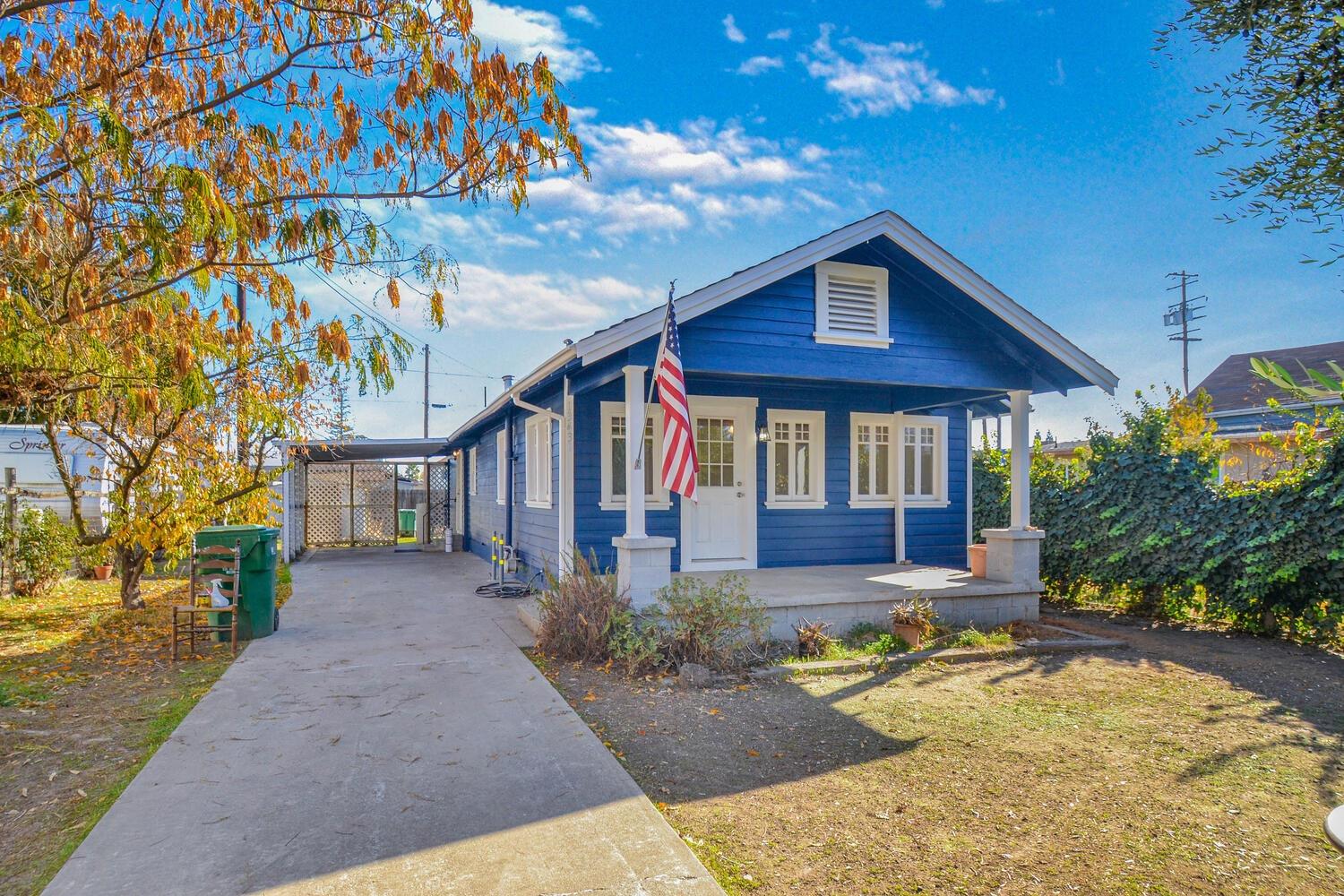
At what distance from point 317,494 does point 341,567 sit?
5603 mm

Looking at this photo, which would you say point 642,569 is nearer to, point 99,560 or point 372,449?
point 99,560

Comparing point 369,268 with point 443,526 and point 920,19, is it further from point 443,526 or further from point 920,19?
point 443,526

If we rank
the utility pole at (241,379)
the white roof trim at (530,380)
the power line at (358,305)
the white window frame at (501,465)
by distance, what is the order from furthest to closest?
the white window frame at (501,465), the white roof trim at (530,380), the utility pole at (241,379), the power line at (358,305)

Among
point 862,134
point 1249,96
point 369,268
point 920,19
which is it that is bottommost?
point 369,268

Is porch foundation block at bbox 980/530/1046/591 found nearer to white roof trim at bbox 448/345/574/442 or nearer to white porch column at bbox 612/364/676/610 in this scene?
white porch column at bbox 612/364/676/610

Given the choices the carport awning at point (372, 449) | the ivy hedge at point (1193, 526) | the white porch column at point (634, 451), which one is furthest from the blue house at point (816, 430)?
the carport awning at point (372, 449)

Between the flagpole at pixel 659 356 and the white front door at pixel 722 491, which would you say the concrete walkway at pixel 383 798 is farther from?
the white front door at pixel 722 491

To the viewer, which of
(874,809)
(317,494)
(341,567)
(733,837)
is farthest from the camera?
(317,494)

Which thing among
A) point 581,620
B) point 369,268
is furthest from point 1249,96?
point 581,620

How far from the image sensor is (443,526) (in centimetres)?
1892

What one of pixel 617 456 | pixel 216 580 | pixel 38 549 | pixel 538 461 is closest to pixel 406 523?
pixel 38 549

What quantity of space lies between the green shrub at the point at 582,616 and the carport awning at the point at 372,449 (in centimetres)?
783

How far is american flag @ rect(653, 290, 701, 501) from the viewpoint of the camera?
618 cm

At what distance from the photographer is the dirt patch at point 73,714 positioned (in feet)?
10.6
